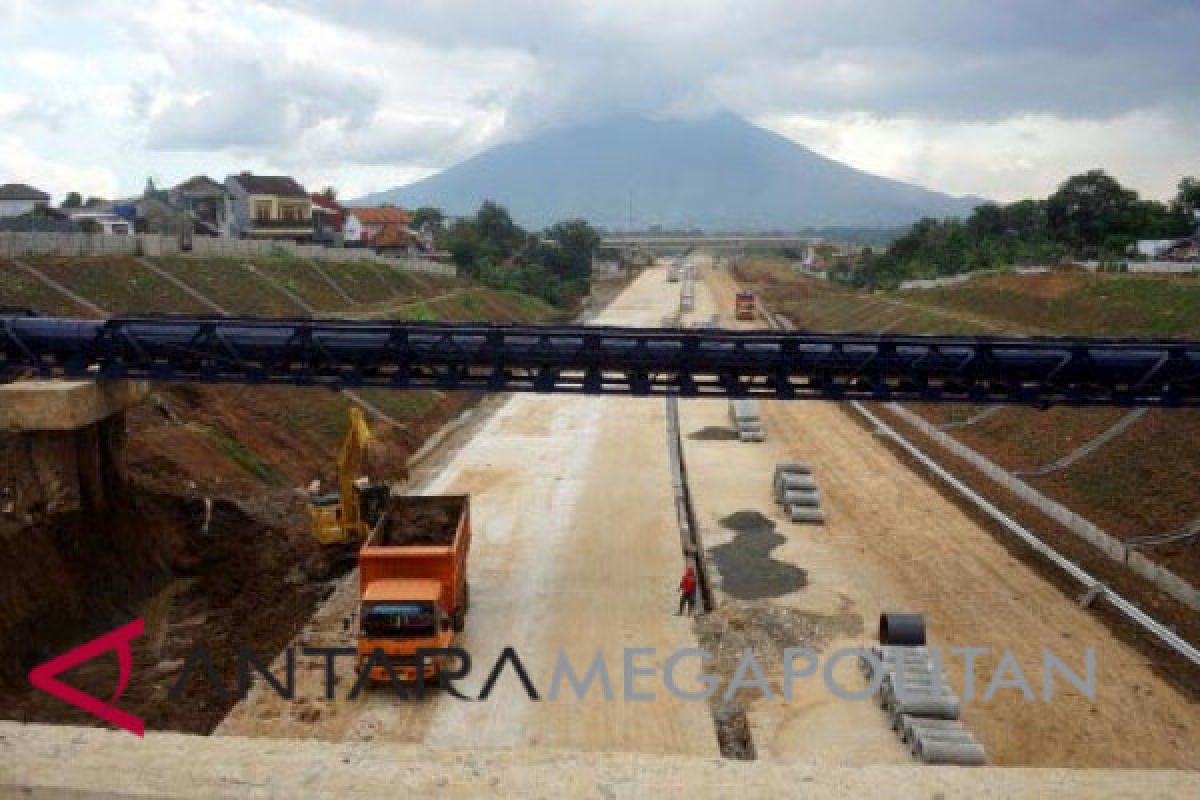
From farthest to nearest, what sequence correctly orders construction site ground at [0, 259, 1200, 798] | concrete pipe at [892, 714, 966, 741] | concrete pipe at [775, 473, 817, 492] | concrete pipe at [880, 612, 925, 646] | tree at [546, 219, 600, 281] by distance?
tree at [546, 219, 600, 281], concrete pipe at [775, 473, 817, 492], concrete pipe at [880, 612, 925, 646], concrete pipe at [892, 714, 966, 741], construction site ground at [0, 259, 1200, 798]

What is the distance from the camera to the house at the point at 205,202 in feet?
282

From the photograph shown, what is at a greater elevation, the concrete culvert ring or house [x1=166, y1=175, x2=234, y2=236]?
house [x1=166, y1=175, x2=234, y2=236]

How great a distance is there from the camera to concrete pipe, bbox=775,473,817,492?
35.8 m

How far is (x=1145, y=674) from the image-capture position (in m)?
22.5

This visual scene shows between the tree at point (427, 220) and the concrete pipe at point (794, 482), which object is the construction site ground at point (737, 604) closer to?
the concrete pipe at point (794, 482)

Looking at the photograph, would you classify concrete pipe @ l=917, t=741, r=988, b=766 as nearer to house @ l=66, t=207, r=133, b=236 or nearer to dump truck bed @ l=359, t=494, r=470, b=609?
dump truck bed @ l=359, t=494, r=470, b=609

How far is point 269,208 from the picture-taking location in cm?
9431

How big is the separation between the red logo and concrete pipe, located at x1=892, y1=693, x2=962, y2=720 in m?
15.7

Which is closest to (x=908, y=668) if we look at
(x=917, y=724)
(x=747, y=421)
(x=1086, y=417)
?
(x=917, y=724)

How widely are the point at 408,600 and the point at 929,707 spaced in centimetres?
1132

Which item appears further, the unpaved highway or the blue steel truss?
the blue steel truss

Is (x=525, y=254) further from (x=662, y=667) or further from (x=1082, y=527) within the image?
(x=662, y=667)

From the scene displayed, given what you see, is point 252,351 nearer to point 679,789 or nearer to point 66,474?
point 66,474

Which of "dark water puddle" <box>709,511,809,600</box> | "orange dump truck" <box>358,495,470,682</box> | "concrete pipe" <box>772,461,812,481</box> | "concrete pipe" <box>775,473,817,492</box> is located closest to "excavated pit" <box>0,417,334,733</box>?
"orange dump truck" <box>358,495,470,682</box>
